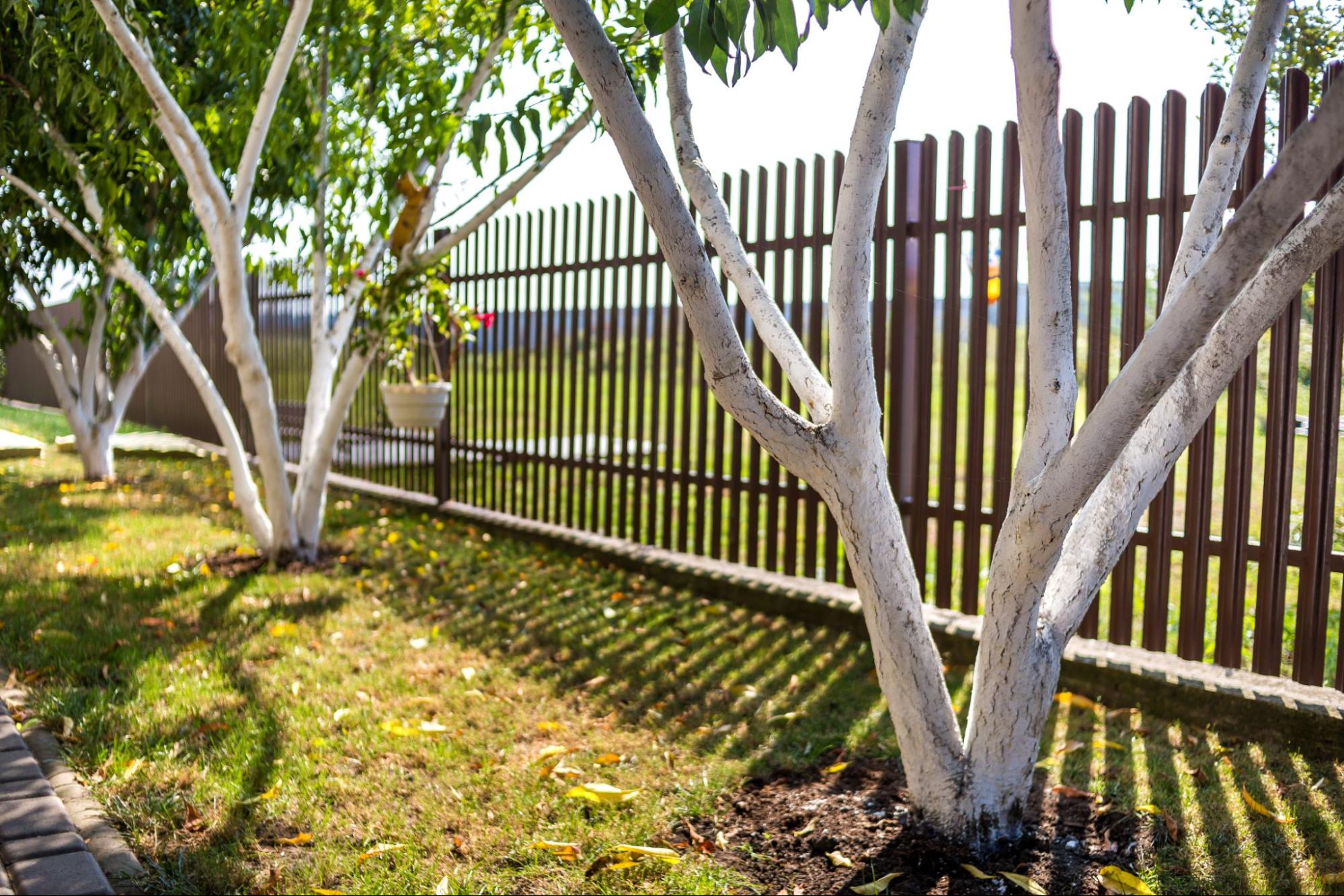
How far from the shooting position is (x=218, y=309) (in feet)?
44.0

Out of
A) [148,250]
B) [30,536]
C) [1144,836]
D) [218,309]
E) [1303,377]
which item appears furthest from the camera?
[218,309]

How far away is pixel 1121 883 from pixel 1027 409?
3.90ft

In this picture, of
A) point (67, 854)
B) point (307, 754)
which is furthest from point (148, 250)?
point (67, 854)

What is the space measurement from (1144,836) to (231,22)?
215 inches

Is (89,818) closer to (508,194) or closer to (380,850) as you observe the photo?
(380,850)

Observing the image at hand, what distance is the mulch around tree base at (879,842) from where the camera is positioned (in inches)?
105

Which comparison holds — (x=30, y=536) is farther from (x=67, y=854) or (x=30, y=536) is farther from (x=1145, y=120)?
(x=1145, y=120)

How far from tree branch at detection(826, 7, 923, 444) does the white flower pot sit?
4931mm

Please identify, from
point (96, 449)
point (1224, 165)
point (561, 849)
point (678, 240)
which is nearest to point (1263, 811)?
point (1224, 165)

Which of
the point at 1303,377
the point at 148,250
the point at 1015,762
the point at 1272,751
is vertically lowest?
the point at 1272,751

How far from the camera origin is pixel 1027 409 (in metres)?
2.69

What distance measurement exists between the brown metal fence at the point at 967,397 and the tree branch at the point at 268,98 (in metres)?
2.21

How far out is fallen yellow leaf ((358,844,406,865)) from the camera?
2787 mm

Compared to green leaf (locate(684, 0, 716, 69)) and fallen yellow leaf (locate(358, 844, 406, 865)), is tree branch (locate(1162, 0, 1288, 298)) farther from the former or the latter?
fallen yellow leaf (locate(358, 844, 406, 865))
